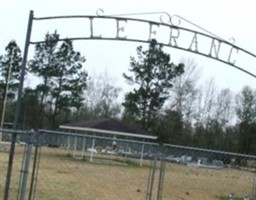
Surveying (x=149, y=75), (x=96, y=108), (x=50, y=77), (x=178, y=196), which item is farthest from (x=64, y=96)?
(x=178, y=196)

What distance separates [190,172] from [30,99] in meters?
53.2

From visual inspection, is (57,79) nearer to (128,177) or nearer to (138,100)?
(138,100)

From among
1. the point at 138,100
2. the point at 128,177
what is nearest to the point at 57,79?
the point at 138,100

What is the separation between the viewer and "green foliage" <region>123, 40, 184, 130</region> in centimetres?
7275

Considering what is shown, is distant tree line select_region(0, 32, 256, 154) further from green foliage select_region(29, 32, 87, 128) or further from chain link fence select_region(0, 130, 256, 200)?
chain link fence select_region(0, 130, 256, 200)

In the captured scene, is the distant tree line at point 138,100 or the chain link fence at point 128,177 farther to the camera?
the distant tree line at point 138,100

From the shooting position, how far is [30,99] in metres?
74.4

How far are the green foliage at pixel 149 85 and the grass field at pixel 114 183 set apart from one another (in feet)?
148

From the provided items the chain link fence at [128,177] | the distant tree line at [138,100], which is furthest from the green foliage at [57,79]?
the chain link fence at [128,177]

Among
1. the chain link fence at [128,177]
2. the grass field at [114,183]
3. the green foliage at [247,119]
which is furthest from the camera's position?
the green foliage at [247,119]

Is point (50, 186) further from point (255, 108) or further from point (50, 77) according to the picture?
point (255, 108)

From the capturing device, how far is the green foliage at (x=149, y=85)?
72750 mm

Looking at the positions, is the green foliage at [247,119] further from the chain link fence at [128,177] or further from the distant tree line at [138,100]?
the chain link fence at [128,177]

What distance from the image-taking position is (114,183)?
65.8 ft
